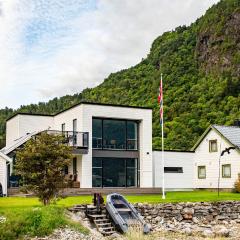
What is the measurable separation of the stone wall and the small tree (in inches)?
164

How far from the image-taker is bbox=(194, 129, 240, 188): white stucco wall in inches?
1617

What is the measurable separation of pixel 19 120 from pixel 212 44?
49209mm

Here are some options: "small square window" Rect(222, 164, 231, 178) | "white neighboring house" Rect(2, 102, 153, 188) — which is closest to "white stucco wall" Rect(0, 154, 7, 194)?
"white neighboring house" Rect(2, 102, 153, 188)

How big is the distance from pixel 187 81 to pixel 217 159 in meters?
A: 30.3

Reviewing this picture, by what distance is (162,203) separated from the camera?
2691 cm

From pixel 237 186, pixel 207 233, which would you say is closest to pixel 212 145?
pixel 237 186

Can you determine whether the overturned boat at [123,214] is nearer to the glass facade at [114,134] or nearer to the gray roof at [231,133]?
the glass facade at [114,134]

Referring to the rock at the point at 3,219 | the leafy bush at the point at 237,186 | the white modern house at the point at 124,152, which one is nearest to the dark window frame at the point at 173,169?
the white modern house at the point at 124,152

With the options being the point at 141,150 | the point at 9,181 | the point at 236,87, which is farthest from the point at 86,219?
the point at 236,87

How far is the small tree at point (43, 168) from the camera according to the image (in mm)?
24047

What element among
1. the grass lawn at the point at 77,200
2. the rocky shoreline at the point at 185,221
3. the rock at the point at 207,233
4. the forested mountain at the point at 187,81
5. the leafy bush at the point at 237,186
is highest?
the forested mountain at the point at 187,81

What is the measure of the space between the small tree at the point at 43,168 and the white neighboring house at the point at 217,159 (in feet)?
64.6

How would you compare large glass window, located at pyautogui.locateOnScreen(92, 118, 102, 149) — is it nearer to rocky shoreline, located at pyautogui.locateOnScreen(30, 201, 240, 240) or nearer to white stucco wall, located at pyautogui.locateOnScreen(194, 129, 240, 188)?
white stucco wall, located at pyautogui.locateOnScreen(194, 129, 240, 188)

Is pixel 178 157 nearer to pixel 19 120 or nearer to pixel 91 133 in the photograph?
pixel 91 133
